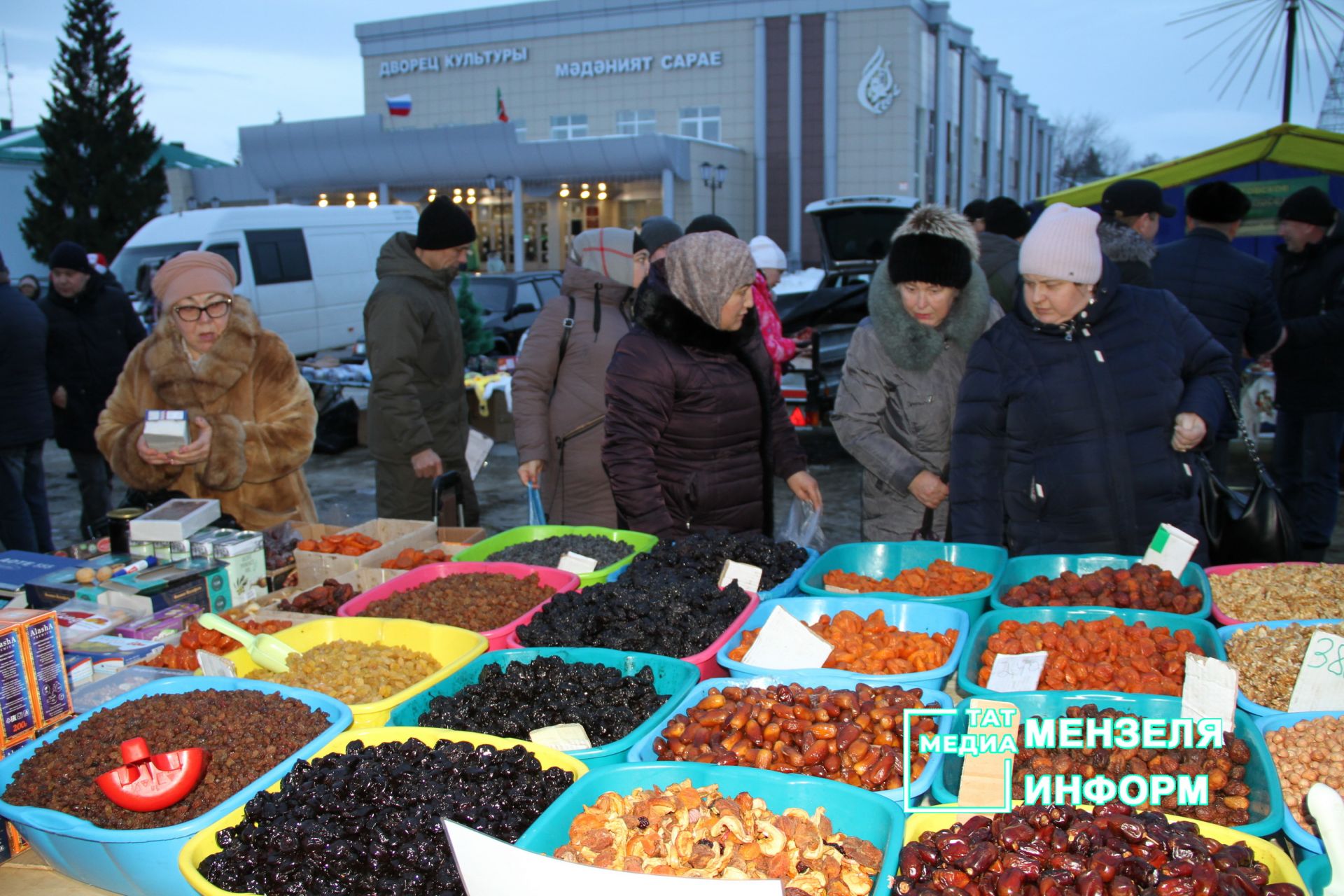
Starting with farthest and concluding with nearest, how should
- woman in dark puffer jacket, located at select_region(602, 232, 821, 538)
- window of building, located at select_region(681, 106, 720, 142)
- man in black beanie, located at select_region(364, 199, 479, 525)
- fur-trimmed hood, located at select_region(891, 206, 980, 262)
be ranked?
1. window of building, located at select_region(681, 106, 720, 142)
2. man in black beanie, located at select_region(364, 199, 479, 525)
3. fur-trimmed hood, located at select_region(891, 206, 980, 262)
4. woman in dark puffer jacket, located at select_region(602, 232, 821, 538)

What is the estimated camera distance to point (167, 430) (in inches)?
123

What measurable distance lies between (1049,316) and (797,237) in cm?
2831

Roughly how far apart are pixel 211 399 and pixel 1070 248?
9.38ft

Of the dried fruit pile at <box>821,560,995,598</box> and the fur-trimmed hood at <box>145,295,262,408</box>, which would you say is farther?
the fur-trimmed hood at <box>145,295,262,408</box>

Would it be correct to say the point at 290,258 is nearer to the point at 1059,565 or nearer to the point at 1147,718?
the point at 1059,565

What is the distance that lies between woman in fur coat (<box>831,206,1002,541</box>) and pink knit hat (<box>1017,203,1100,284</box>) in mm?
527

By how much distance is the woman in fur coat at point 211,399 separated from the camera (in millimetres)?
3307

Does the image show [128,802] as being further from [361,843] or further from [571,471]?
[571,471]

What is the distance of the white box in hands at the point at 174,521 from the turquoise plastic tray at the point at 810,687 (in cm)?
172

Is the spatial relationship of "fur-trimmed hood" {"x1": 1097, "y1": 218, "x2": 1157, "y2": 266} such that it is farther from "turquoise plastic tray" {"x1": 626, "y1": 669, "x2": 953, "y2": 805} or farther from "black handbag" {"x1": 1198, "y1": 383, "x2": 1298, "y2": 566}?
"turquoise plastic tray" {"x1": 626, "y1": 669, "x2": 953, "y2": 805}

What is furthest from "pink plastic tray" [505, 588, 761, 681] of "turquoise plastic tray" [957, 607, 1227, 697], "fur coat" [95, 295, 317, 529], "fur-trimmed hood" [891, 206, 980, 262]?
"fur-trimmed hood" [891, 206, 980, 262]

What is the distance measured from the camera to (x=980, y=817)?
1.47 m

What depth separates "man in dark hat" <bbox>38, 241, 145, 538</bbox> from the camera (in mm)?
6270

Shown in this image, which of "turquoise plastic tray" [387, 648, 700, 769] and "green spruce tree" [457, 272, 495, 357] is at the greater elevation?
"green spruce tree" [457, 272, 495, 357]
